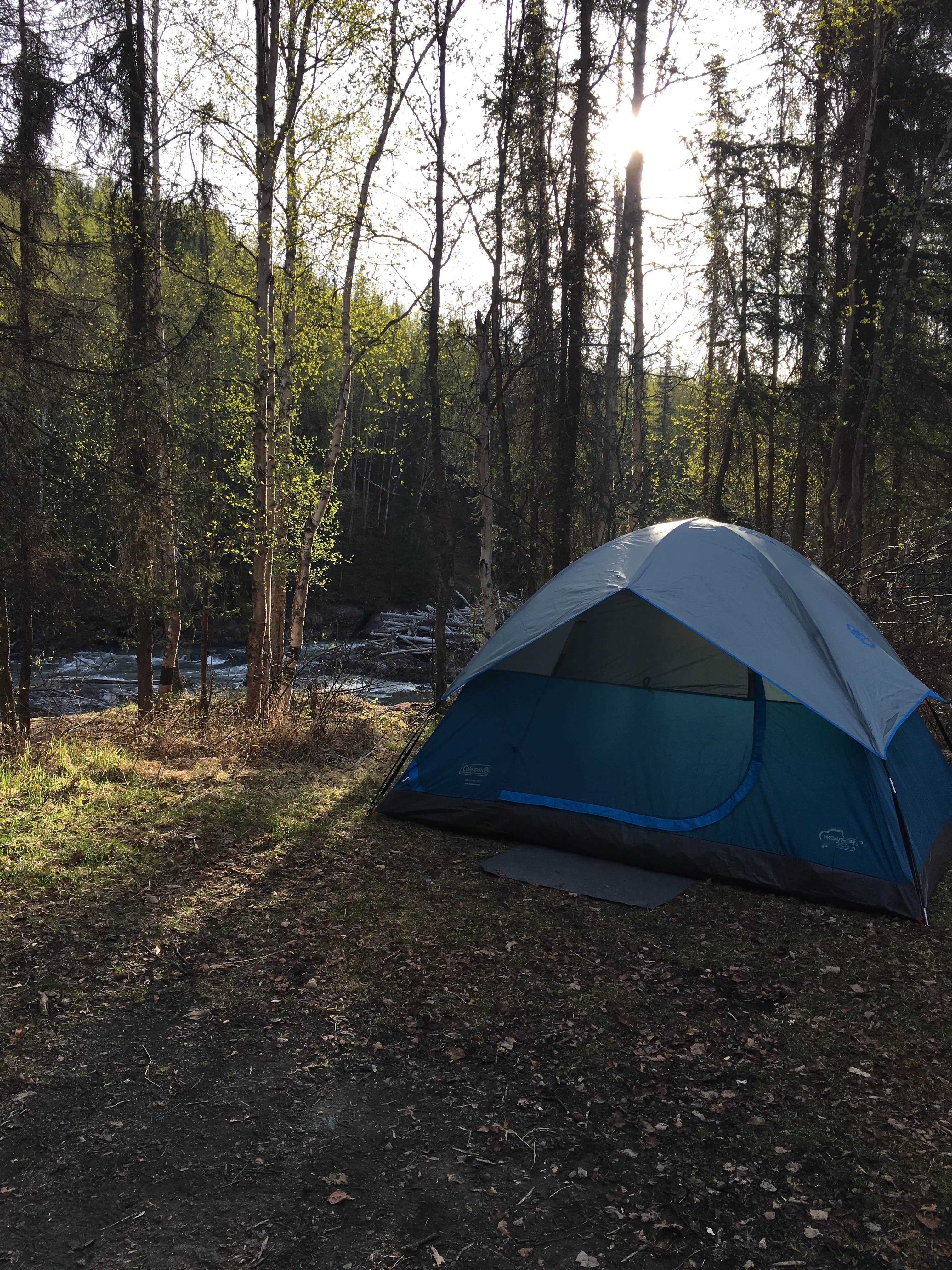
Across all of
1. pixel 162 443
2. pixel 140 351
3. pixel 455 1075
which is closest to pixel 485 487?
pixel 162 443

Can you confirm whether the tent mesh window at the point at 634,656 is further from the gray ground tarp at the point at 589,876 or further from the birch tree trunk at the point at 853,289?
the birch tree trunk at the point at 853,289

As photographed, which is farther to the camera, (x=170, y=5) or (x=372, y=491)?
(x=372, y=491)

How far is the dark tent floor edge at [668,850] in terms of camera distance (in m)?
4.42

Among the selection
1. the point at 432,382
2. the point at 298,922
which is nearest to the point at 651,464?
the point at 432,382

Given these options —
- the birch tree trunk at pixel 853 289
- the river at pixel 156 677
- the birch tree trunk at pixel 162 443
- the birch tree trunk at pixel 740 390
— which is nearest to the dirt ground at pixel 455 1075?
the birch tree trunk at pixel 162 443

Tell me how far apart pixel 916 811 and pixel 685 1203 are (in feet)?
10.7

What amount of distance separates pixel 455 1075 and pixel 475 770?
8.58 ft

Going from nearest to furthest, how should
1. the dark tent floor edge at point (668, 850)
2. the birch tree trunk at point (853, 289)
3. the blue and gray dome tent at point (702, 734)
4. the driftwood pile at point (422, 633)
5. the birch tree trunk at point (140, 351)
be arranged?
the dark tent floor edge at point (668, 850), the blue and gray dome tent at point (702, 734), the birch tree trunk at point (140, 351), the birch tree trunk at point (853, 289), the driftwood pile at point (422, 633)

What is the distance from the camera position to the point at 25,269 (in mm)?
7707

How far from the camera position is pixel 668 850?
4.88 meters

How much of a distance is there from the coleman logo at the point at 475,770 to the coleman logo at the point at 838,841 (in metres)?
2.11

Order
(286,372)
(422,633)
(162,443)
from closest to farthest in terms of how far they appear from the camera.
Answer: (162,443) < (286,372) < (422,633)

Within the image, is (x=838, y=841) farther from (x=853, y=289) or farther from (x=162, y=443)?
(x=853, y=289)

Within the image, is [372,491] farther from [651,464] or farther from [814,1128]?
[814,1128]
